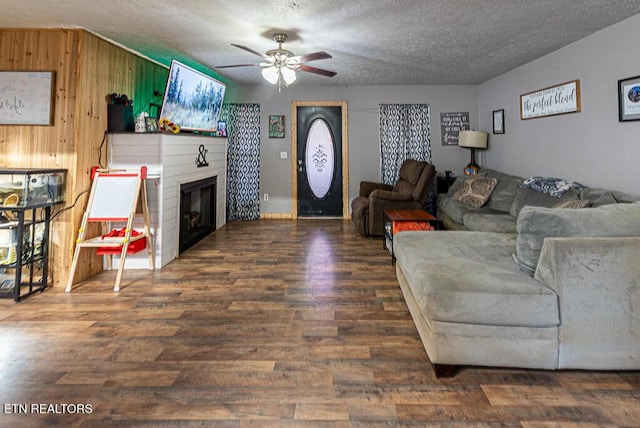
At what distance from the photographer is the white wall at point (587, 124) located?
10.3 ft

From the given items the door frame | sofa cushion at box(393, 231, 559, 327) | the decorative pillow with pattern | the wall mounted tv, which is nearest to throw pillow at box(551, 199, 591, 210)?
the decorative pillow with pattern

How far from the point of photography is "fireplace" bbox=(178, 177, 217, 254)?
4.22 meters

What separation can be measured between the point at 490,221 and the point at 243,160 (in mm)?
4176

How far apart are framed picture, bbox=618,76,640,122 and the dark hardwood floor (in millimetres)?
2406

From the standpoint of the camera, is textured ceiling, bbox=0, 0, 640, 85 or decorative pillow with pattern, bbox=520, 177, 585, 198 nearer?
textured ceiling, bbox=0, 0, 640, 85

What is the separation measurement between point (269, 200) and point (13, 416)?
5.09m

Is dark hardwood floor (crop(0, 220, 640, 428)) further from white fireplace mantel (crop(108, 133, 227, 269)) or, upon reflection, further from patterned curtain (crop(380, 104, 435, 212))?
patterned curtain (crop(380, 104, 435, 212))

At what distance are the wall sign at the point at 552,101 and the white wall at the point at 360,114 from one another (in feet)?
5.14

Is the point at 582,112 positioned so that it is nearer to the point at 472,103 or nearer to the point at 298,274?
the point at 472,103

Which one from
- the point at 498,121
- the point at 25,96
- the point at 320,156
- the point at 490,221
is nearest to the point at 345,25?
the point at 490,221

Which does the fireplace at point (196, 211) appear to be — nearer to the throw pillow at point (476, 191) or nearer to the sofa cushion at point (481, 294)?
the sofa cushion at point (481, 294)

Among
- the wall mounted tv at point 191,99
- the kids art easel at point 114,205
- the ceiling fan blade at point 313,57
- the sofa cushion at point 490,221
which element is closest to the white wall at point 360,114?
the wall mounted tv at point 191,99

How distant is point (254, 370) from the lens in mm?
1850

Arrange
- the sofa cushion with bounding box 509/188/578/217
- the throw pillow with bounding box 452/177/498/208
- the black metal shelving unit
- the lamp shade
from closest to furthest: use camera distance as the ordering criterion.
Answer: the black metal shelving unit, the sofa cushion with bounding box 509/188/578/217, the throw pillow with bounding box 452/177/498/208, the lamp shade
